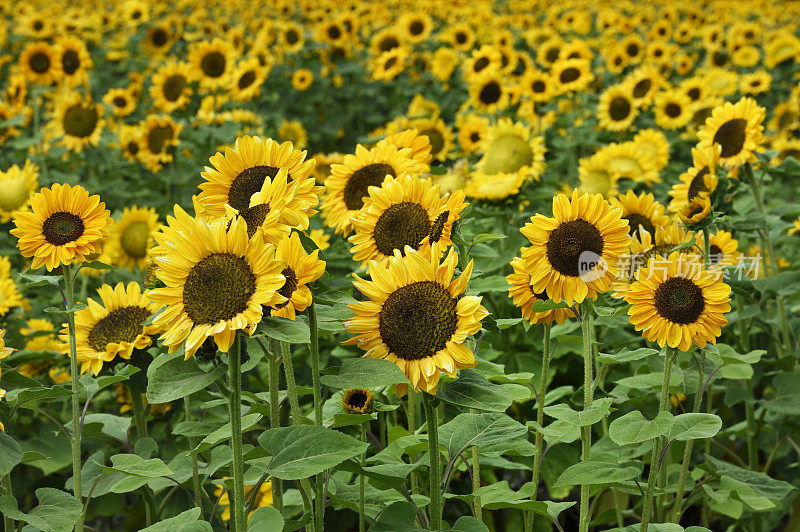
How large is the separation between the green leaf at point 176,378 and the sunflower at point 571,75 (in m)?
3.88

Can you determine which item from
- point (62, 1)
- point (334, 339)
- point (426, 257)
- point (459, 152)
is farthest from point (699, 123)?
point (62, 1)

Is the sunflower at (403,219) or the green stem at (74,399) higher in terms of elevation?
the sunflower at (403,219)

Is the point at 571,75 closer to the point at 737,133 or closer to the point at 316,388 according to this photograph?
the point at 737,133

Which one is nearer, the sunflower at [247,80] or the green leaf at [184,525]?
the green leaf at [184,525]

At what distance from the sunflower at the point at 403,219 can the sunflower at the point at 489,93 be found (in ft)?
10.0

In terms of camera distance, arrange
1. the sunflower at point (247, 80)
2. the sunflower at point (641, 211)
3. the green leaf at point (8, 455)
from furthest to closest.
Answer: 1. the sunflower at point (247, 80)
2. the sunflower at point (641, 211)
3. the green leaf at point (8, 455)

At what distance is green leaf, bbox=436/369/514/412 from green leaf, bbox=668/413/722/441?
0.46 metres

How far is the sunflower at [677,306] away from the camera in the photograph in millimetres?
1646

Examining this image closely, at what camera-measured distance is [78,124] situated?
14.6ft

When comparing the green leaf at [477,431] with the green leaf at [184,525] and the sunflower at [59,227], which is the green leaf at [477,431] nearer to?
the green leaf at [184,525]

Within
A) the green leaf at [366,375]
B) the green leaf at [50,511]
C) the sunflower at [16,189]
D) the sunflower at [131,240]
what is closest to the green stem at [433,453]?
the green leaf at [366,375]

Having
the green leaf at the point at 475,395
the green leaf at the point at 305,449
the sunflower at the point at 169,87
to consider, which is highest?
the sunflower at the point at 169,87

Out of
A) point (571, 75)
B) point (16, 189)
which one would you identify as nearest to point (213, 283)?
point (16, 189)

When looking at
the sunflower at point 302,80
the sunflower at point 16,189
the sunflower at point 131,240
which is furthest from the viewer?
the sunflower at point 302,80
